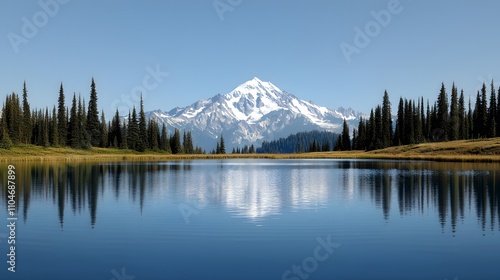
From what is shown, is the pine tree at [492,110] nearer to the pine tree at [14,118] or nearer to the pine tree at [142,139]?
the pine tree at [142,139]

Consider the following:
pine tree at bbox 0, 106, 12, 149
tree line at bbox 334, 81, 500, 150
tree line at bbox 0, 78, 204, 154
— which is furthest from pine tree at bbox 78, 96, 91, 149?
tree line at bbox 334, 81, 500, 150

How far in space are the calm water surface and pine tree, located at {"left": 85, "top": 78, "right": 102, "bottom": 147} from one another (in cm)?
14583

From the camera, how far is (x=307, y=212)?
34750 millimetres

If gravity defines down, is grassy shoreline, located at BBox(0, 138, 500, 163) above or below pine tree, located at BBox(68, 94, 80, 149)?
below

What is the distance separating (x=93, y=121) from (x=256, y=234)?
572ft

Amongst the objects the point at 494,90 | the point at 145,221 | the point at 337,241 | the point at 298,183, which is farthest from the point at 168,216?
the point at 494,90

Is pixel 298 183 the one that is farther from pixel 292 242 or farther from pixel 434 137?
pixel 434 137

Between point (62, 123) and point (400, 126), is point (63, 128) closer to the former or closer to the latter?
point (62, 123)

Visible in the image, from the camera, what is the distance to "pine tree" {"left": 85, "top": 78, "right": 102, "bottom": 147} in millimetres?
188125

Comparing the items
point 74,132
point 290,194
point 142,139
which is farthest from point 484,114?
point 74,132

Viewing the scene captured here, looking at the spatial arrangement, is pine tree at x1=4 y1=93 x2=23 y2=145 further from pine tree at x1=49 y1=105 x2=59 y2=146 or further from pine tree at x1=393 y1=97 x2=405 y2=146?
pine tree at x1=393 y1=97 x2=405 y2=146

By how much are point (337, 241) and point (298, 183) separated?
32713 millimetres

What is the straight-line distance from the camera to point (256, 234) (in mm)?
26812

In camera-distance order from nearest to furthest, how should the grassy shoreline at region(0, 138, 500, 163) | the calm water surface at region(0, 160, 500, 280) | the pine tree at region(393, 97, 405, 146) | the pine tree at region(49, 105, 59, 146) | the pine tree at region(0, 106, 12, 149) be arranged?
the calm water surface at region(0, 160, 500, 280) < the grassy shoreline at region(0, 138, 500, 163) < the pine tree at region(0, 106, 12, 149) < the pine tree at region(49, 105, 59, 146) < the pine tree at region(393, 97, 405, 146)
